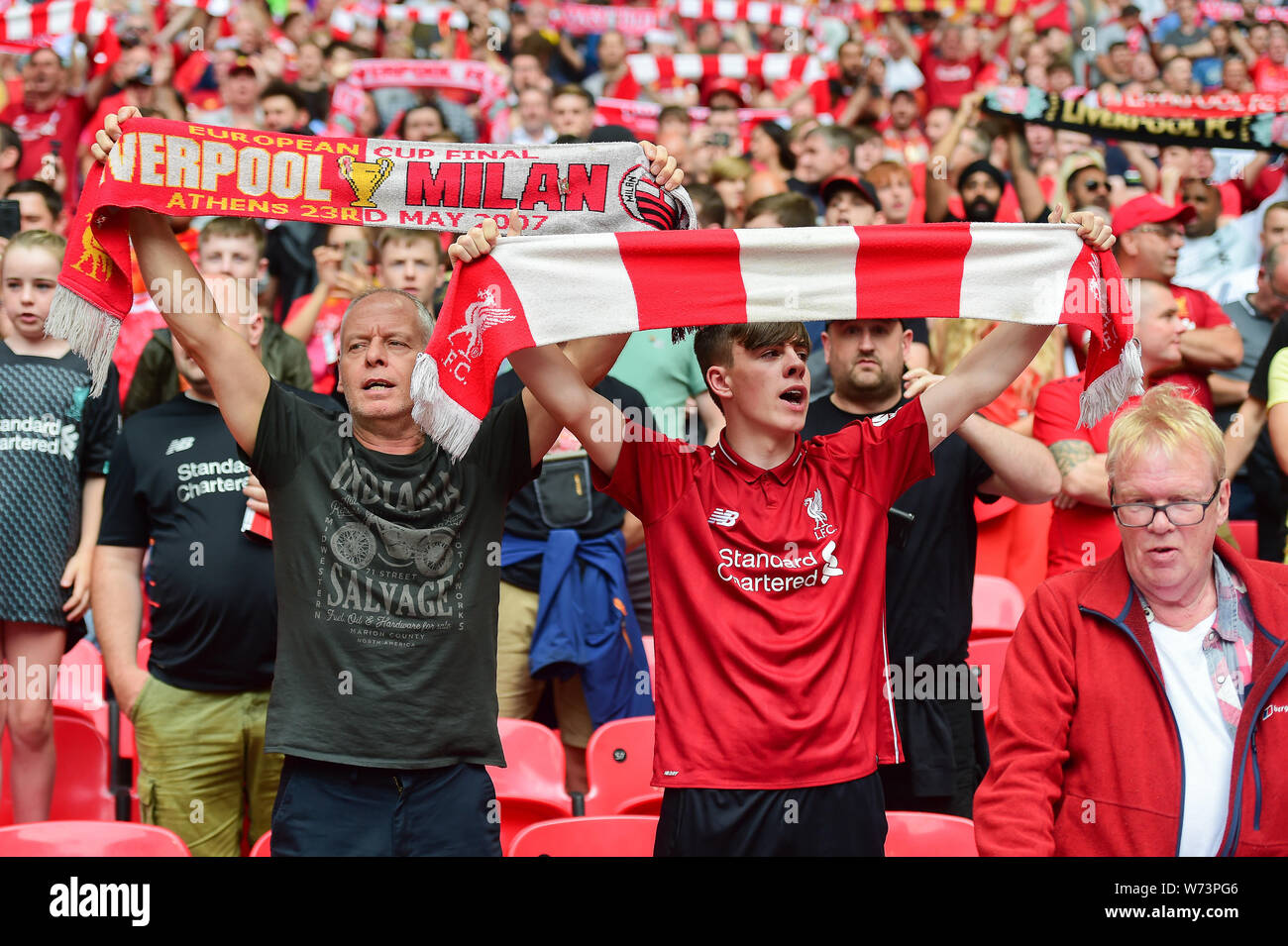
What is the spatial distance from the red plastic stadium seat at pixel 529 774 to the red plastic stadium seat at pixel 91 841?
1.12 meters

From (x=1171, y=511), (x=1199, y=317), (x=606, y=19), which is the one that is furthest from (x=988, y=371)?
(x=606, y=19)

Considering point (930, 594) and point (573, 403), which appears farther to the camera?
point (930, 594)

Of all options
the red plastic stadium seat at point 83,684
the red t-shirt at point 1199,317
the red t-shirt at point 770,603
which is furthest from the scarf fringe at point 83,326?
the red t-shirt at point 1199,317

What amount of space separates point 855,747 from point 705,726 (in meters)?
0.33

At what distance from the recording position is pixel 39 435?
4.65 m

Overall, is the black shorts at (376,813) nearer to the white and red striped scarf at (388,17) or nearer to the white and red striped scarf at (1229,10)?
the white and red striped scarf at (388,17)

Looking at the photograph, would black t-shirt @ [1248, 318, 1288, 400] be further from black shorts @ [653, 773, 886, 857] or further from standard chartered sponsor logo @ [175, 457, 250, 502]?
standard chartered sponsor logo @ [175, 457, 250, 502]

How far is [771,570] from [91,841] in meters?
1.86

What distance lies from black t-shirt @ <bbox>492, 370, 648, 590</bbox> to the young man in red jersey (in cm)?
174

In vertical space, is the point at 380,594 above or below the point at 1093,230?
below

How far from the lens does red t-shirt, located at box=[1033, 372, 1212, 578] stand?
4680mm

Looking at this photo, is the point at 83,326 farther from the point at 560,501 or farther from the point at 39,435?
the point at 560,501

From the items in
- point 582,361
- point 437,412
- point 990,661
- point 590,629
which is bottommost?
point 990,661
